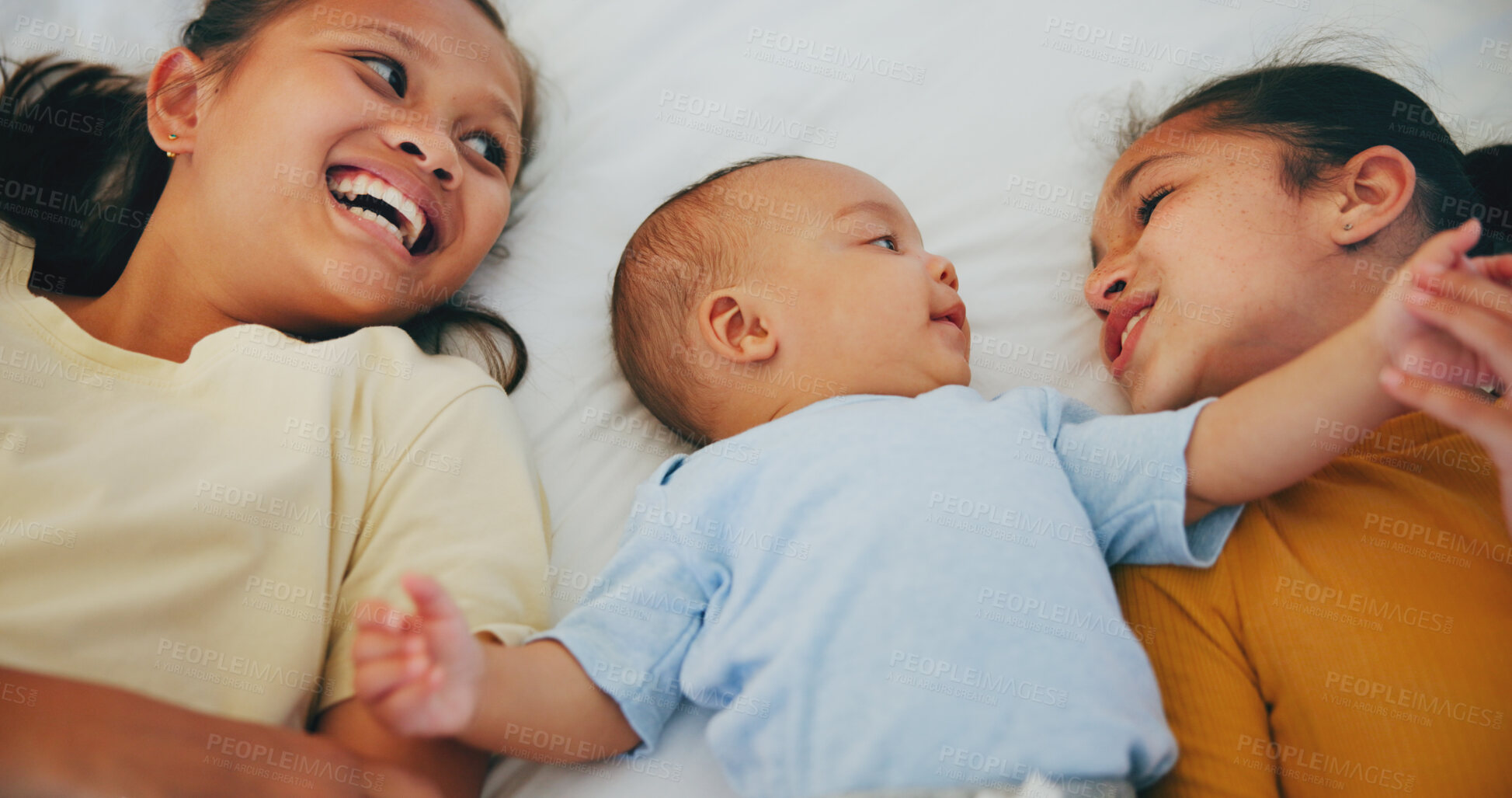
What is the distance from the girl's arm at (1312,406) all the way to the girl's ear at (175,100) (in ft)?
5.20

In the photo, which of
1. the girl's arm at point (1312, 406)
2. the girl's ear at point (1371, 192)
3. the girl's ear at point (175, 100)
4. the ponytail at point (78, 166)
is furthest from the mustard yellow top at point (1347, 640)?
the ponytail at point (78, 166)

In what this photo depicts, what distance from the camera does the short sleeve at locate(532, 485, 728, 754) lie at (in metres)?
1.03

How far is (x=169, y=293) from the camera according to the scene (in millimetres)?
1312

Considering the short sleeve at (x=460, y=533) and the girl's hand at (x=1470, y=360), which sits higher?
Answer: the girl's hand at (x=1470, y=360)

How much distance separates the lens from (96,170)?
1530mm

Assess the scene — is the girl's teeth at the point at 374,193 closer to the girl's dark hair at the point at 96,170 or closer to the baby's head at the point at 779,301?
the girl's dark hair at the point at 96,170

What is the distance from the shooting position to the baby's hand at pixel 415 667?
2.68 ft

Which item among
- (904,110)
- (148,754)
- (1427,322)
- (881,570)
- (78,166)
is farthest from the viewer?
(904,110)

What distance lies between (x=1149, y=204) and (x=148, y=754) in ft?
5.01

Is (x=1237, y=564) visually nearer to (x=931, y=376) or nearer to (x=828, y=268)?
(x=931, y=376)

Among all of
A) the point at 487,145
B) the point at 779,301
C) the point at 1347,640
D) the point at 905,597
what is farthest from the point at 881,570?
the point at 487,145

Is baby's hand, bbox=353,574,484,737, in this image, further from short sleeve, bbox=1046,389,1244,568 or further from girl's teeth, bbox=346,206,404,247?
short sleeve, bbox=1046,389,1244,568

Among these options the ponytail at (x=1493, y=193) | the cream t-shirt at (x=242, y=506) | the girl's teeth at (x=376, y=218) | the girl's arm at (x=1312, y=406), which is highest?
the ponytail at (x=1493, y=193)

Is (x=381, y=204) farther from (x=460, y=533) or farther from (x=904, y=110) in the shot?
(x=904, y=110)
